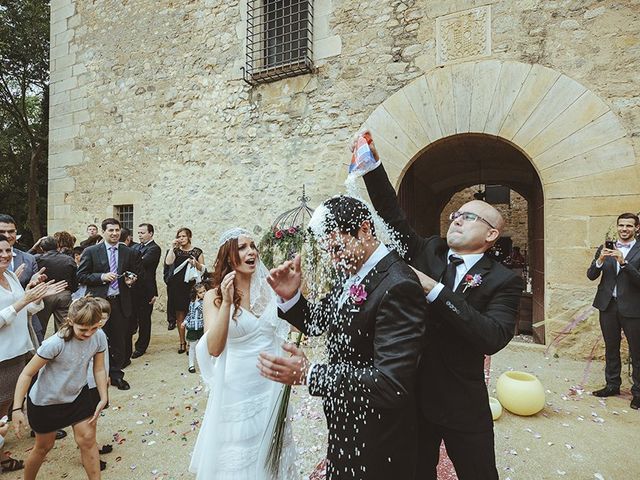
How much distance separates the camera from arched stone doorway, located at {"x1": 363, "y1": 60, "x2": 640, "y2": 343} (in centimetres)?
465

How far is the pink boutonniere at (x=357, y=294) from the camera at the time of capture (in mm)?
1414

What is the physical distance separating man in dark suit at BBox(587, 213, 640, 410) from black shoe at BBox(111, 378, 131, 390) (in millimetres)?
4935

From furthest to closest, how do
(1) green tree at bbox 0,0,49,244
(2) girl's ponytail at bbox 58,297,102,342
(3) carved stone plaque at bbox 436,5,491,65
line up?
(1) green tree at bbox 0,0,49,244 → (3) carved stone plaque at bbox 436,5,491,65 → (2) girl's ponytail at bbox 58,297,102,342

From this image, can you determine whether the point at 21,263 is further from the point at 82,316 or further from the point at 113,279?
the point at 82,316

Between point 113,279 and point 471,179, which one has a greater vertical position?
point 471,179

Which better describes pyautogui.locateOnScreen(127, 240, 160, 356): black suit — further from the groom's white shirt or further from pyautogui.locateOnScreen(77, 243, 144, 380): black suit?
the groom's white shirt

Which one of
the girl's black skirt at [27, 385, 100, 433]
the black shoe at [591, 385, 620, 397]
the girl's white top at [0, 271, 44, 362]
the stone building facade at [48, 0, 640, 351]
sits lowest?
the black shoe at [591, 385, 620, 397]

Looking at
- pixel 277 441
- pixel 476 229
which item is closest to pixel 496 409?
pixel 277 441

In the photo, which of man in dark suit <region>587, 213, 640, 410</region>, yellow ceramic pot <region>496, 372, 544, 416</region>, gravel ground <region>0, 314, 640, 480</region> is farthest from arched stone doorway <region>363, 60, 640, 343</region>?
yellow ceramic pot <region>496, 372, 544, 416</region>

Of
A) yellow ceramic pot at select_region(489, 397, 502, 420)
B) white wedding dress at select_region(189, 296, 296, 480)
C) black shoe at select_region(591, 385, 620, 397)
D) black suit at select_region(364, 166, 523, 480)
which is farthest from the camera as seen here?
black shoe at select_region(591, 385, 620, 397)

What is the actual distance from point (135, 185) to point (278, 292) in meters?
7.45

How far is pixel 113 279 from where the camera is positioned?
4461 mm

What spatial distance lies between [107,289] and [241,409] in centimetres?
322

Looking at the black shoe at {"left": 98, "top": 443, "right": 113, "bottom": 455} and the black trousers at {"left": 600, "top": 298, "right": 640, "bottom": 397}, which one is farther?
the black trousers at {"left": 600, "top": 298, "right": 640, "bottom": 397}
